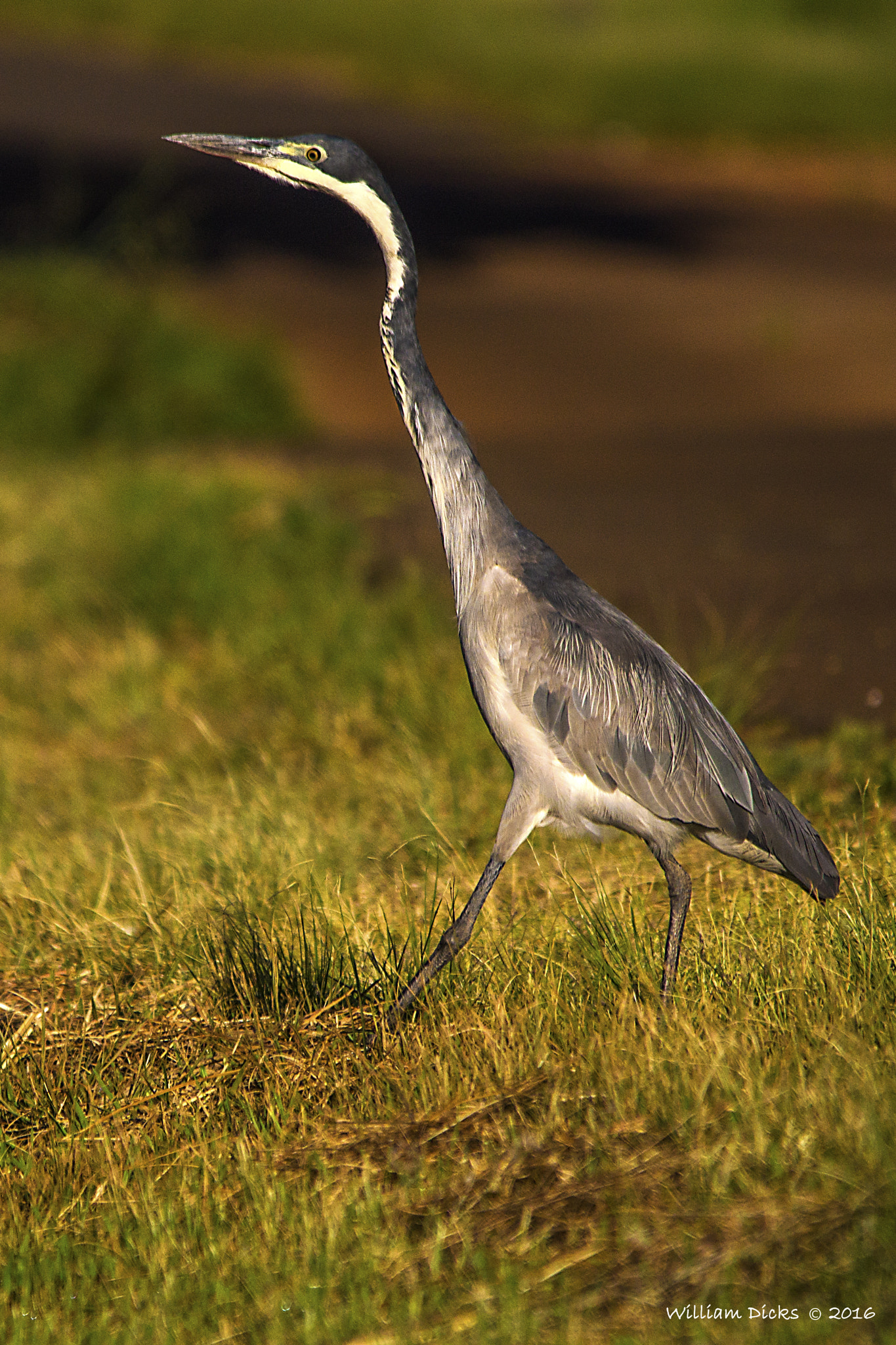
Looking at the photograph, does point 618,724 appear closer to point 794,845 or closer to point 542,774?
point 542,774

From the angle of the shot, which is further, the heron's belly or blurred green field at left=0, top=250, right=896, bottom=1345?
the heron's belly

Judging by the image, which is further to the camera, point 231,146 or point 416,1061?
point 231,146

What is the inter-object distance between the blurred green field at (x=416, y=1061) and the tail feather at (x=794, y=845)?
0.06 metres

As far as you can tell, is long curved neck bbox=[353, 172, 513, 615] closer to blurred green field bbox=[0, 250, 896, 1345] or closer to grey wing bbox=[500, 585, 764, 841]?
grey wing bbox=[500, 585, 764, 841]

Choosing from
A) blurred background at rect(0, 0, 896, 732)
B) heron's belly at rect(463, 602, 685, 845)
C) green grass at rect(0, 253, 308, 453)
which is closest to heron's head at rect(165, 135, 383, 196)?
heron's belly at rect(463, 602, 685, 845)

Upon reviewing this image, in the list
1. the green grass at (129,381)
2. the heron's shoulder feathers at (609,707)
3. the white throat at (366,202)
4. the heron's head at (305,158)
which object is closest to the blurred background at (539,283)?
the green grass at (129,381)

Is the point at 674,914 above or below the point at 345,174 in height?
below

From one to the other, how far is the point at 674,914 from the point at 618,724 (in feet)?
1.36

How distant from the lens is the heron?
131 inches

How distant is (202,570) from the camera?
23.3 feet

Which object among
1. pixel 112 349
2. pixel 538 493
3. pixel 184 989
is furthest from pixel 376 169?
pixel 112 349

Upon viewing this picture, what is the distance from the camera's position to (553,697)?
334 cm

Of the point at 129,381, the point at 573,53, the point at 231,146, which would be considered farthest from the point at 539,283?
the point at 231,146

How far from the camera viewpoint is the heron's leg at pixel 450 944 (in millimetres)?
3248
